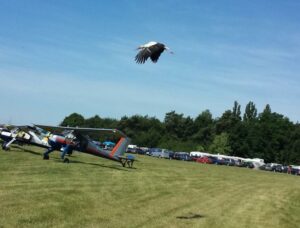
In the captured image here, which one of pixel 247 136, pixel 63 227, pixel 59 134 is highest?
pixel 247 136

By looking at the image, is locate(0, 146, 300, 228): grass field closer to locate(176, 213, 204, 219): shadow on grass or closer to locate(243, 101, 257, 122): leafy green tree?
locate(176, 213, 204, 219): shadow on grass

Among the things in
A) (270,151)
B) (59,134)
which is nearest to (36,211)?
(59,134)

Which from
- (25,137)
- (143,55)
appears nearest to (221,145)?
(25,137)

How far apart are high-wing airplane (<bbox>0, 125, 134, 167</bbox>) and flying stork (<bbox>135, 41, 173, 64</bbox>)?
18709 millimetres

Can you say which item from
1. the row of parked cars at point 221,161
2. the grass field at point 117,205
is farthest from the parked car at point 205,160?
the grass field at point 117,205

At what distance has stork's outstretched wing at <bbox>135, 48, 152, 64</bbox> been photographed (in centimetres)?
930

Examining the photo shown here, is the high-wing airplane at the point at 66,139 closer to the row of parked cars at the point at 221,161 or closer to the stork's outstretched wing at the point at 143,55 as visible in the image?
the stork's outstretched wing at the point at 143,55

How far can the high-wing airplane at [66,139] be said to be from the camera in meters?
29.4

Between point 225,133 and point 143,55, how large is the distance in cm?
11694

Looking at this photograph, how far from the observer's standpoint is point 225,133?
124438 millimetres

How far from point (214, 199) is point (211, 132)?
122m

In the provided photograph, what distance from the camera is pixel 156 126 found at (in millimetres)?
152875

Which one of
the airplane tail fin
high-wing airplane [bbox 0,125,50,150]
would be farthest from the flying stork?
high-wing airplane [bbox 0,125,50,150]

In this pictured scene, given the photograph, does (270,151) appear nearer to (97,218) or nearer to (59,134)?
(59,134)
